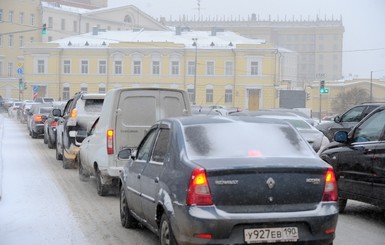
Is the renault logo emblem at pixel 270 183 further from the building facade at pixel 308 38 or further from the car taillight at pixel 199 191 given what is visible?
the building facade at pixel 308 38

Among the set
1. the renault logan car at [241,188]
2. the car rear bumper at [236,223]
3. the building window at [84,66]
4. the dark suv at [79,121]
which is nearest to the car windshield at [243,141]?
the renault logan car at [241,188]

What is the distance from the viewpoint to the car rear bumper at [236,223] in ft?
19.8

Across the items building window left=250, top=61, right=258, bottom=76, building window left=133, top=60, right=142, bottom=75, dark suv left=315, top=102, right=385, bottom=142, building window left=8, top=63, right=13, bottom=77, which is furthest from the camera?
building window left=8, top=63, right=13, bottom=77

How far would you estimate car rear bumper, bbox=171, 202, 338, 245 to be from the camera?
604 cm

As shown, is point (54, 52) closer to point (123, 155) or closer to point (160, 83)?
point (160, 83)

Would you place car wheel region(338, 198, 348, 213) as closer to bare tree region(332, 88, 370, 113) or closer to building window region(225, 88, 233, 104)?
building window region(225, 88, 233, 104)

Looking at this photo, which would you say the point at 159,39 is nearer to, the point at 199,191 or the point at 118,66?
the point at 118,66

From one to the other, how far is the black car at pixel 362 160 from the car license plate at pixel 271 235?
2.92 metres

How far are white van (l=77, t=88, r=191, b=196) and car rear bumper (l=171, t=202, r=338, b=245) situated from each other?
210 inches

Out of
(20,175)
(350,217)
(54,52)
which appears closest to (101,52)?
(54,52)

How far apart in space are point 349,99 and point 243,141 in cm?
7810

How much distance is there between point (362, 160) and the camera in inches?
365

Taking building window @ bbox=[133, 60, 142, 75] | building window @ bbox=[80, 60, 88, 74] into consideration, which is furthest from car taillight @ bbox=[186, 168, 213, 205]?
building window @ bbox=[80, 60, 88, 74]

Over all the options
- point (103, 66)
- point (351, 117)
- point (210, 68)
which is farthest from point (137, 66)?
point (351, 117)
